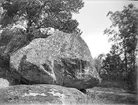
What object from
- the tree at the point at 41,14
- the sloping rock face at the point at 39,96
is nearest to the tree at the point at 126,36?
the tree at the point at 41,14

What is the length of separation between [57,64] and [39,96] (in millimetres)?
1274

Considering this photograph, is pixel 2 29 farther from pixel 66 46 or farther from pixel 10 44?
pixel 66 46

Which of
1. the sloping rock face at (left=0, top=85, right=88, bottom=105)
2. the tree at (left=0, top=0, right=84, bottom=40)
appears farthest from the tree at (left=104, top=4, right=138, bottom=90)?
the sloping rock face at (left=0, top=85, right=88, bottom=105)

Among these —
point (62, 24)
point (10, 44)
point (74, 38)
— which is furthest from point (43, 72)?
point (62, 24)

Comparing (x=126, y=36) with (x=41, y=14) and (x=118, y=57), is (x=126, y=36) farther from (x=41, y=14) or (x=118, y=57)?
(x=41, y=14)

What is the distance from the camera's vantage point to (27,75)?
521cm

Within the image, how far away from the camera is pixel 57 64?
509 cm

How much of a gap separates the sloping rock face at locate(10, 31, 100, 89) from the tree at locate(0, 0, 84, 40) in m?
3.81

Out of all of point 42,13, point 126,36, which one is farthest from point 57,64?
point 42,13

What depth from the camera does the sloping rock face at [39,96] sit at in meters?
3.90

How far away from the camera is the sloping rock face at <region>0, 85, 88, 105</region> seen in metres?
3.90

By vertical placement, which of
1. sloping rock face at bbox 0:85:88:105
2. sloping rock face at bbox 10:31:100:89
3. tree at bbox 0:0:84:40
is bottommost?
sloping rock face at bbox 0:85:88:105

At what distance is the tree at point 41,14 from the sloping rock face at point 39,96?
5119 mm

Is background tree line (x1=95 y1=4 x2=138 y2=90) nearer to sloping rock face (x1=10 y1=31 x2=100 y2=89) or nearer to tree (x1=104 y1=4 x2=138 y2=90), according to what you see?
tree (x1=104 y1=4 x2=138 y2=90)
